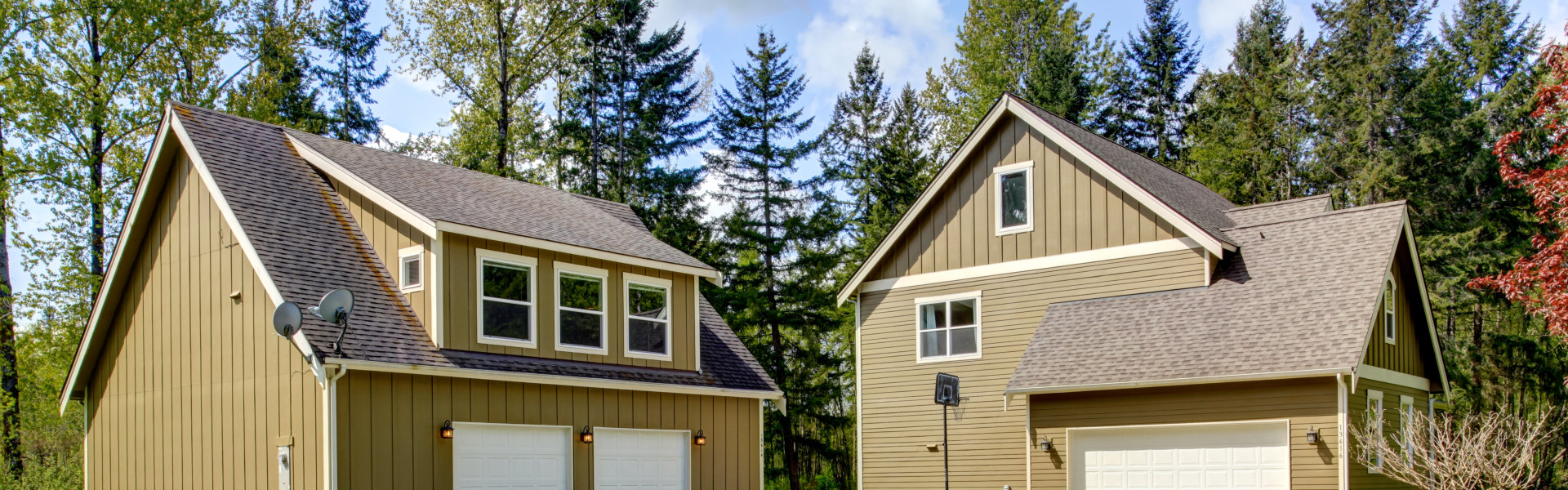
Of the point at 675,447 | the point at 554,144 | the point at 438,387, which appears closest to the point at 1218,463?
the point at 675,447

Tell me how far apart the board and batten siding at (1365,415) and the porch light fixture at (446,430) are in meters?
11.2

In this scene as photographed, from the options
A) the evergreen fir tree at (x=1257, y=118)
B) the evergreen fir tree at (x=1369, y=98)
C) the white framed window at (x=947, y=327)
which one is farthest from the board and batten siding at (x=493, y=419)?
the evergreen fir tree at (x=1257, y=118)

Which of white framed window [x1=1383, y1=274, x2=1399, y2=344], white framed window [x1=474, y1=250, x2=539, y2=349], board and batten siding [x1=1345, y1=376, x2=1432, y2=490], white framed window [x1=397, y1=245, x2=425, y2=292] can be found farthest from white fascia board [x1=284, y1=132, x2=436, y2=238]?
white framed window [x1=1383, y1=274, x2=1399, y2=344]

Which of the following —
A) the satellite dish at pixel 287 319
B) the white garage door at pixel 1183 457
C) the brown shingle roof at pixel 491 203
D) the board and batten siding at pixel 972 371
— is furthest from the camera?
the board and batten siding at pixel 972 371

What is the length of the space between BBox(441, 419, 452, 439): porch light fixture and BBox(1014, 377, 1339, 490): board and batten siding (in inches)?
330

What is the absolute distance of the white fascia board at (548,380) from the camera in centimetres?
1378

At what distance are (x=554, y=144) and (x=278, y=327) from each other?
906 inches

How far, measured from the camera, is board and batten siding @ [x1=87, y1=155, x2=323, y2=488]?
14039mm

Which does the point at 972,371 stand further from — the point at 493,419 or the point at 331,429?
the point at 331,429

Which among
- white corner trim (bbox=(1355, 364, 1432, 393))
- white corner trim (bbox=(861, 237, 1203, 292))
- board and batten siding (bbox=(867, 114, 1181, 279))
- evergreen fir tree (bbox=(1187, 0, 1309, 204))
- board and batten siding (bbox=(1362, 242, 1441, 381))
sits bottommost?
white corner trim (bbox=(1355, 364, 1432, 393))

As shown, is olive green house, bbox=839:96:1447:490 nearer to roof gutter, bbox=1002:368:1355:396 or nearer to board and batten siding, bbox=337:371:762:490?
roof gutter, bbox=1002:368:1355:396

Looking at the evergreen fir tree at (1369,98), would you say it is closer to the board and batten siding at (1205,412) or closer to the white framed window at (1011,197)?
the white framed window at (1011,197)

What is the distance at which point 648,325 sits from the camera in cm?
1822

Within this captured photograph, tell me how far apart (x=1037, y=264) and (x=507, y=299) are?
839 cm
